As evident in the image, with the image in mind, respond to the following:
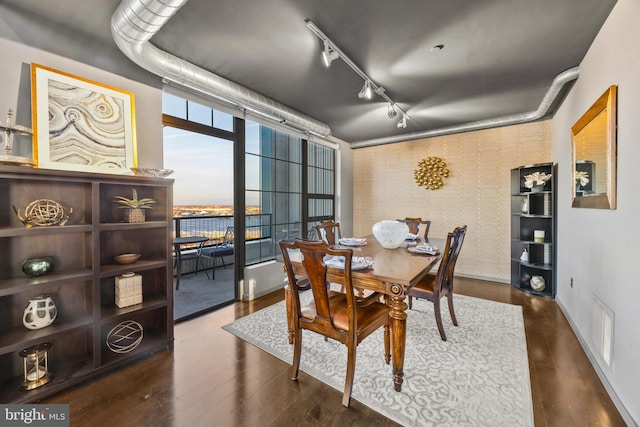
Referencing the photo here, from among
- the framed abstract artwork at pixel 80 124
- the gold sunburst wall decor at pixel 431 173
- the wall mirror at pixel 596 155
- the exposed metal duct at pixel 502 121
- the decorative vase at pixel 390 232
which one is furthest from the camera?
the gold sunburst wall decor at pixel 431 173

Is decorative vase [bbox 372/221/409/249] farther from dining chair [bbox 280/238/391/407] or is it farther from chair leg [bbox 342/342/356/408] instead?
chair leg [bbox 342/342/356/408]

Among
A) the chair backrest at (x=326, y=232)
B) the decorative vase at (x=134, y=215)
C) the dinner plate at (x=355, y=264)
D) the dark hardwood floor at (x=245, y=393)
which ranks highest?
the decorative vase at (x=134, y=215)

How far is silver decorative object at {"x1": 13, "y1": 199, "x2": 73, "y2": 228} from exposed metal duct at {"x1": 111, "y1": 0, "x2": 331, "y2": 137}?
3.91ft

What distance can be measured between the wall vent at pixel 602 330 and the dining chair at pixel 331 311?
1.45 m

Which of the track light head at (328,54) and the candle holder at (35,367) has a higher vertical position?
the track light head at (328,54)

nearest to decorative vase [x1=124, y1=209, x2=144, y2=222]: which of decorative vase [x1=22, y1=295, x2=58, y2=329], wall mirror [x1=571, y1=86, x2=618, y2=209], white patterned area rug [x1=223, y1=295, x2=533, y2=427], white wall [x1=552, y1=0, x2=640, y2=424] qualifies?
decorative vase [x1=22, y1=295, x2=58, y2=329]

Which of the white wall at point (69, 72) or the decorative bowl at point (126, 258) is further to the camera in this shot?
the decorative bowl at point (126, 258)

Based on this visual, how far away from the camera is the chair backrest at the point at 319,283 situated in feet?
4.91

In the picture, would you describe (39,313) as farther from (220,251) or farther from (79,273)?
(220,251)

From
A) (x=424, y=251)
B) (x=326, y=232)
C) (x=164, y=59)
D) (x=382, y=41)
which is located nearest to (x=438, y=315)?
(x=424, y=251)

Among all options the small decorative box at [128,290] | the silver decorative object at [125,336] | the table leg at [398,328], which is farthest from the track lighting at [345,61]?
the silver decorative object at [125,336]

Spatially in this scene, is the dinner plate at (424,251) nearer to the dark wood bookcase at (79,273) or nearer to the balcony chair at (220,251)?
the dark wood bookcase at (79,273)

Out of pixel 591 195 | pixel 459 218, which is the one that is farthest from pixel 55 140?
pixel 459 218

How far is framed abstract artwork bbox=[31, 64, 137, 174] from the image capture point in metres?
1.81
